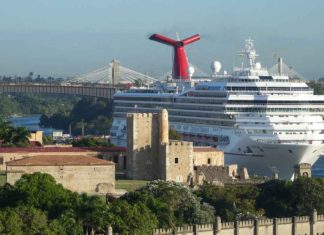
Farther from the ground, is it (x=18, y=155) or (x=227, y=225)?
(x=18, y=155)

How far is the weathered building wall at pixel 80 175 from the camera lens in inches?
2788

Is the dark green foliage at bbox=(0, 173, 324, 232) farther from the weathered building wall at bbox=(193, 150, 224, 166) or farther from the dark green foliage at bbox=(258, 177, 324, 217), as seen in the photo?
the weathered building wall at bbox=(193, 150, 224, 166)

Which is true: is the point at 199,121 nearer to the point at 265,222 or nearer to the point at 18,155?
the point at 18,155

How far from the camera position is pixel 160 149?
76.6 m

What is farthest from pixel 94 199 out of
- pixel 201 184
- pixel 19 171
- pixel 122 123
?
pixel 122 123

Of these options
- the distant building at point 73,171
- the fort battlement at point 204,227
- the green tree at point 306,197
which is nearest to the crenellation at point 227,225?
the fort battlement at point 204,227

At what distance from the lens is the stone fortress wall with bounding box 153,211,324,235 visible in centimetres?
5922

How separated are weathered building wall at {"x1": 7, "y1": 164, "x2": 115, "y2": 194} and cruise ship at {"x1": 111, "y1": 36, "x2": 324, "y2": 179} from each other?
28.7 metres

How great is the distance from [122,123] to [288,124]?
26.4 m

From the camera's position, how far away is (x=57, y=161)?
71750 mm

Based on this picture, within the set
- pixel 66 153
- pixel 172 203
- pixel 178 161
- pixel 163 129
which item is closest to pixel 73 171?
pixel 66 153

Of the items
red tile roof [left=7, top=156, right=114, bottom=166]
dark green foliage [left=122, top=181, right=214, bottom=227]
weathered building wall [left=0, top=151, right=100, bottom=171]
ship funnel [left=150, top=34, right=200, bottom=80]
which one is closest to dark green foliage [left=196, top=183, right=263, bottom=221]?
dark green foliage [left=122, top=181, right=214, bottom=227]

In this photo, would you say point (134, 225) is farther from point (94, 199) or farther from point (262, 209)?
point (262, 209)

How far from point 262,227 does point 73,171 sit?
13.2 meters
